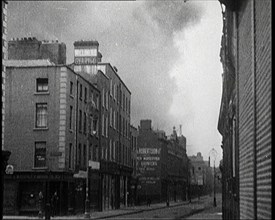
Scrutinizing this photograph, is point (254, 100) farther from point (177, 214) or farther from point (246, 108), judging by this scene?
point (177, 214)

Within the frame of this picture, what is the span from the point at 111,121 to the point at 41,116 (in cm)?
1525

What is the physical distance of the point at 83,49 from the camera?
48.1m

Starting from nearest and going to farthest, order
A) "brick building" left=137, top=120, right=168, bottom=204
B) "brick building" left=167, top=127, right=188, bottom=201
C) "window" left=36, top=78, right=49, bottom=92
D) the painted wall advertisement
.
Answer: "window" left=36, top=78, right=49, bottom=92 < "brick building" left=137, top=120, right=168, bottom=204 < the painted wall advertisement < "brick building" left=167, top=127, right=188, bottom=201

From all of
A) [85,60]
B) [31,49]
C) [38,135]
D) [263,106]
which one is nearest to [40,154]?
[38,135]

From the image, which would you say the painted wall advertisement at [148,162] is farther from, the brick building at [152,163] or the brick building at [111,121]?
the brick building at [111,121]

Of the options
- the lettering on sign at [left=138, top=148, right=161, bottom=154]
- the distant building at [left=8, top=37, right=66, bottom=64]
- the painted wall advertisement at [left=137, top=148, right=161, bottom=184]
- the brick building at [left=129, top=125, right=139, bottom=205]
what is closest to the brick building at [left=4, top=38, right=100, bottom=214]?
the distant building at [left=8, top=37, right=66, bottom=64]

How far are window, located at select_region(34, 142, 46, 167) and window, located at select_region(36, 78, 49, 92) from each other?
11.9 ft

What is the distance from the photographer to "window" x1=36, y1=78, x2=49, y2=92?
38688mm

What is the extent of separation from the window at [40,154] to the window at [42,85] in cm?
363

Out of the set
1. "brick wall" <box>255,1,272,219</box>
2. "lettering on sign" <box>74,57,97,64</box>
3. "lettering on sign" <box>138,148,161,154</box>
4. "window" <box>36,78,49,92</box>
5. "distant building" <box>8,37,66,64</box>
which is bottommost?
"brick wall" <box>255,1,272,219</box>

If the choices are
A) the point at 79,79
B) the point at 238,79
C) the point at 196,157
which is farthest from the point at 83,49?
the point at 196,157

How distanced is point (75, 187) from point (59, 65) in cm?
885

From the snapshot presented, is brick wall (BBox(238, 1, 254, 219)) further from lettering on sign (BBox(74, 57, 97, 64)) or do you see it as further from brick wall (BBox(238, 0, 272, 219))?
lettering on sign (BBox(74, 57, 97, 64))

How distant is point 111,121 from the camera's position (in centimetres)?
5338
